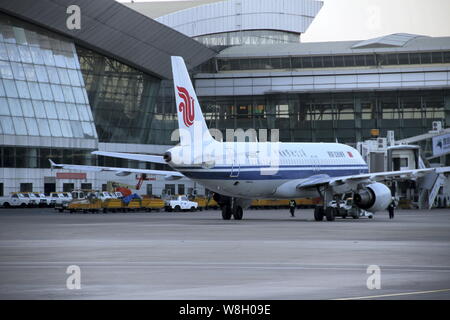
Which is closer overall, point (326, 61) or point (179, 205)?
point (179, 205)

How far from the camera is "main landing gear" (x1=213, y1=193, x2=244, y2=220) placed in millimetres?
54406

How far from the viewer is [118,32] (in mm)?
99250

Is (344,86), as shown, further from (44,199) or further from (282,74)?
(44,199)

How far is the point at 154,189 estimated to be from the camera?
10762 centimetres

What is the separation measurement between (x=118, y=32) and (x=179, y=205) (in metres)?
27.2

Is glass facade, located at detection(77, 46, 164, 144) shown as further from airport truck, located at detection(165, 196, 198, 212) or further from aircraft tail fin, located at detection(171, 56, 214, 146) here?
aircraft tail fin, located at detection(171, 56, 214, 146)

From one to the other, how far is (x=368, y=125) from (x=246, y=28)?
110 ft

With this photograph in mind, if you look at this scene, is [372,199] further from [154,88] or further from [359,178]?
[154,88]

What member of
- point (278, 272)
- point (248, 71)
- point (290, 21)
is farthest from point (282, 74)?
point (278, 272)

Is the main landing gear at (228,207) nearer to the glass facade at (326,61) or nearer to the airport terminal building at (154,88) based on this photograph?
the airport terminal building at (154,88)

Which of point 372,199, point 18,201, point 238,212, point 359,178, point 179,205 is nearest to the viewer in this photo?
point 359,178

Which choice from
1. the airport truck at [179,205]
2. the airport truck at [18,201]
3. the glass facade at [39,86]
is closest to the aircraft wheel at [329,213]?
the airport truck at [179,205]

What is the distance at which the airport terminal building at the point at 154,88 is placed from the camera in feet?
306

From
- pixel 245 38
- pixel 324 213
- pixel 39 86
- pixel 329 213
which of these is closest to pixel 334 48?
pixel 245 38
